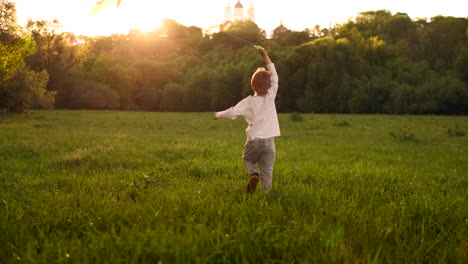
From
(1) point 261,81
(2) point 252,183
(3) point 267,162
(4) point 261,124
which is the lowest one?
(2) point 252,183

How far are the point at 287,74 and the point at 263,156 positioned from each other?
52400 millimetres

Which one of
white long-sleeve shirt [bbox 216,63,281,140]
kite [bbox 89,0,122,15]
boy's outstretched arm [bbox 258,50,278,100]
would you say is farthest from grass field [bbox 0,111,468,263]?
kite [bbox 89,0,122,15]

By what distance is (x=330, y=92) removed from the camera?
174 ft

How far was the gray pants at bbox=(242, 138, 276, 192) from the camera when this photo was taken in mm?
5764

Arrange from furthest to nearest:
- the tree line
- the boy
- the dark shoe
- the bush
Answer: the tree line → the bush → the boy → the dark shoe

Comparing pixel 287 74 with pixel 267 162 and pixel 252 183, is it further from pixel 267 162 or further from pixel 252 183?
pixel 252 183

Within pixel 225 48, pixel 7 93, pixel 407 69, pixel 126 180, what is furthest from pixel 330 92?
pixel 126 180

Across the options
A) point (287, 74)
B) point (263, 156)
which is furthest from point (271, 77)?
point (287, 74)

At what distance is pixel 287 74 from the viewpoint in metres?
56.7

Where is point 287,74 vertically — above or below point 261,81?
above

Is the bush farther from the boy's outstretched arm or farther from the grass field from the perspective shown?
the boy's outstretched arm

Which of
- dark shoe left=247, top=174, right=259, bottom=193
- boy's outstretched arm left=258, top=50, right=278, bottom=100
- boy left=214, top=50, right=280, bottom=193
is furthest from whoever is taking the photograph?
boy's outstretched arm left=258, top=50, right=278, bottom=100

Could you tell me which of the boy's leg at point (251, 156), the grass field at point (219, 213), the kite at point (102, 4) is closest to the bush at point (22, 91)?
the grass field at point (219, 213)

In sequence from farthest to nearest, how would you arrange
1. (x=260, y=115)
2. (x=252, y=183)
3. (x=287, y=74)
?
1. (x=287, y=74)
2. (x=260, y=115)
3. (x=252, y=183)
